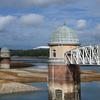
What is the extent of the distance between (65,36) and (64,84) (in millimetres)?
7440

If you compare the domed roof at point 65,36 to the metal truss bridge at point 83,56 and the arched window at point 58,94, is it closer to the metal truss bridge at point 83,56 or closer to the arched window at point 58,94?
the metal truss bridge at point 83,56

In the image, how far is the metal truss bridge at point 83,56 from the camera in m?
34.9

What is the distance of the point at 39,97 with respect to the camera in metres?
49.5

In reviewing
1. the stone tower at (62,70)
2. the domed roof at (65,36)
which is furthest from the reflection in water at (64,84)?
the domed roof at (65,36)

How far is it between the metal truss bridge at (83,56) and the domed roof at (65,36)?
1.77 m

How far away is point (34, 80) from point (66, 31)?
38.6 metres

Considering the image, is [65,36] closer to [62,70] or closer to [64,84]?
[62,70]

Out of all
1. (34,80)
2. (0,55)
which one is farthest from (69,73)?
(0,55)

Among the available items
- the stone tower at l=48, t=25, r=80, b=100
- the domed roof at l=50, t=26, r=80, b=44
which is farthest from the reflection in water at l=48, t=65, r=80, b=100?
the domed roof at l=50, t=26, r=80, b=44

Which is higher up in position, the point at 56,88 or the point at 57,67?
the point at 57,67

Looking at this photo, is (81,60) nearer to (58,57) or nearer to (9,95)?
(58,57)

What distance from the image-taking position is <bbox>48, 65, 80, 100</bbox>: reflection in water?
38469 mm

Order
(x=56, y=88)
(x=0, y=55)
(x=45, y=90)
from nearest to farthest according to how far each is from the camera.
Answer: (x=56, y=88)
(x=45, y=90)
(x=0, y=55)

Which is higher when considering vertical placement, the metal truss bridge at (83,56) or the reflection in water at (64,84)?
the metal truss bridge at (83,56)
